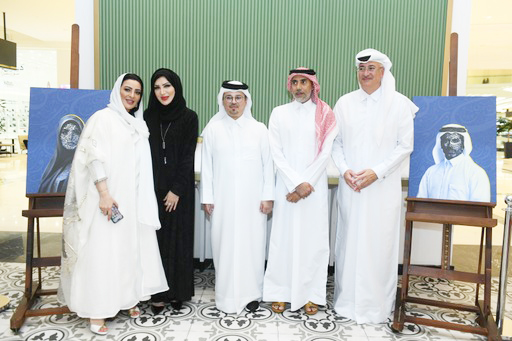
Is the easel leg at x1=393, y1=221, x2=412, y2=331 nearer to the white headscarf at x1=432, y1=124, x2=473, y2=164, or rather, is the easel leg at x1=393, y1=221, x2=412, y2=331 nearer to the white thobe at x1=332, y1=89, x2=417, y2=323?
the white thobe at x1=332, y1=89, x2=417, y2=323

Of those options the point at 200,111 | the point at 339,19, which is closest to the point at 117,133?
the point at 200,111

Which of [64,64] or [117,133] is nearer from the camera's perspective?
[117,133]

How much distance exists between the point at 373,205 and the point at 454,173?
553 mm

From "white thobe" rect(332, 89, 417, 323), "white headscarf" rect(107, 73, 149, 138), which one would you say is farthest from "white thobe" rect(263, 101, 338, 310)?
"white headscarf" rect(107, 73, 149, 138)

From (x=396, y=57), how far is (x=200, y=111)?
1877 mm

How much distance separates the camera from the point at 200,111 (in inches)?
148

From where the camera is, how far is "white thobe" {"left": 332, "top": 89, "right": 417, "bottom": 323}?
2.55 m

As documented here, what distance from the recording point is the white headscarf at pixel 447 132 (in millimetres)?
2533

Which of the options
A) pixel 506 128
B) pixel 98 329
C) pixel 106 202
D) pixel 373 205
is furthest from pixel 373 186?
pixel 506 128

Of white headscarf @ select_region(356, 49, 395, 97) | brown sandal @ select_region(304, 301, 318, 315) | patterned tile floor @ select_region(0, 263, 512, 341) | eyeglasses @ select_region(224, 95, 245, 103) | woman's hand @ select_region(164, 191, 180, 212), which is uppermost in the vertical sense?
white headscarf @ select_region(356, 49, 395, 97)

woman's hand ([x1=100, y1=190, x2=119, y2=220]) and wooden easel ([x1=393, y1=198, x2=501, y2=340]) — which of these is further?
wooden easel ([x1=393, y1=198, x2=501, y2=340])

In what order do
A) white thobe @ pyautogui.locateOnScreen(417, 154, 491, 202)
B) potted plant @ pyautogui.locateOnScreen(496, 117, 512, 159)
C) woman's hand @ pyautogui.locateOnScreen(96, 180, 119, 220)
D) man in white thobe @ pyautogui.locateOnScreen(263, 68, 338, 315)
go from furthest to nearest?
potted plant @ pyautogui.locateOnScreen(496, 117, 512, 159), man in white thobe @ pyautogui.locateOnScreen(263, 68, 338, 315), white thobe @ pyautogui.locateOnScreen(417, 154, 491, 202), woman's hand @ pyautogui.locateOnScreen(96, 180, 119, 220)

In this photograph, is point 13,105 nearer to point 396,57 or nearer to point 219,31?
point 219,31

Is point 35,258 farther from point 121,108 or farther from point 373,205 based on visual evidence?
point 373,205
